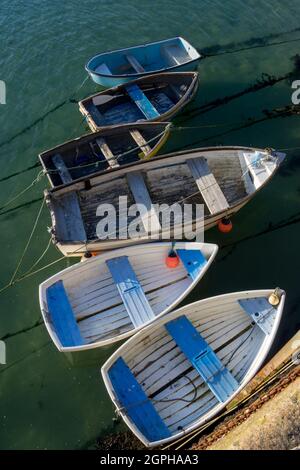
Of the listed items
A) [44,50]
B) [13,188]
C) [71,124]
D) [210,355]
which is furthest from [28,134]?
[210,355]

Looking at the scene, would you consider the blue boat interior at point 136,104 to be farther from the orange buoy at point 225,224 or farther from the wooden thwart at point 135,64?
the orange buoy at point 225,224

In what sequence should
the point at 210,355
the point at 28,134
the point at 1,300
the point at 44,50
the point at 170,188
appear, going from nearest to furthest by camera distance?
1. the point at 210,355
2. the point at 1,300
3. the point at 170,188
4. the point at 28,134
5. the point at 44,50

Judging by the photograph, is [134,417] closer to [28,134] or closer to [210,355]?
[210,355]

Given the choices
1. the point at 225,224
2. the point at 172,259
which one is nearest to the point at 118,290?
the point at 172,259

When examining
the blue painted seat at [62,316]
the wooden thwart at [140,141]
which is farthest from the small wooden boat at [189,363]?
the wooden thwart at [140,141]

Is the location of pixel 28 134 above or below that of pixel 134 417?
above

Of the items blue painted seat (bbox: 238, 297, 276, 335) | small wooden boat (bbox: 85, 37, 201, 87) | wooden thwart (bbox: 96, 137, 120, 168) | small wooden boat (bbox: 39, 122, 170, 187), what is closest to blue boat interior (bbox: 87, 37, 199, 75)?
small wooden boat (bbox: 85, 37, 201, 87)
